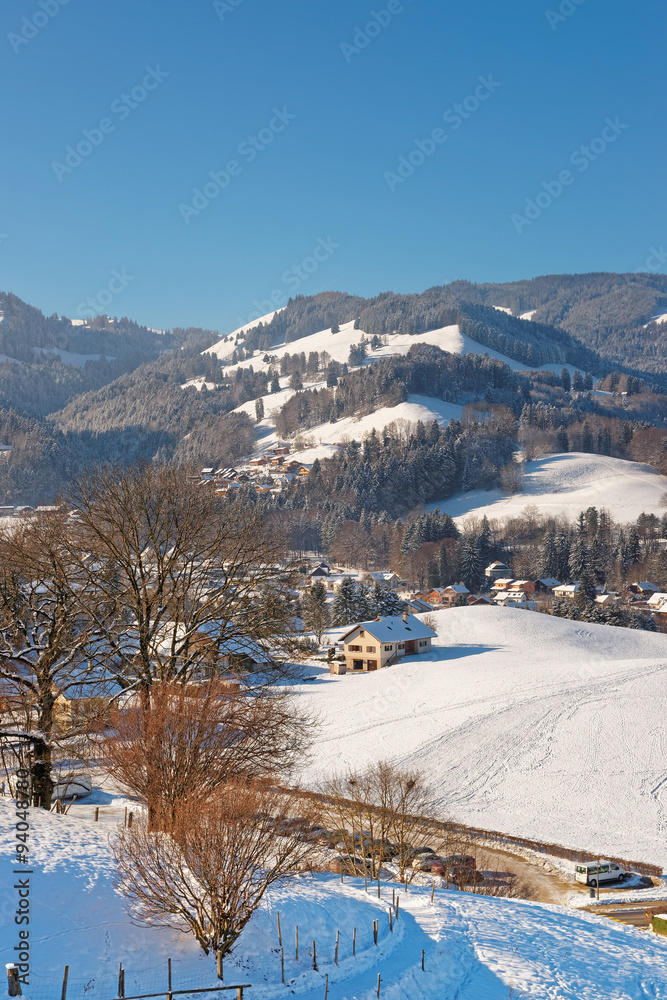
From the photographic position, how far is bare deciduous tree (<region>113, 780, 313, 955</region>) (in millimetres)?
9625

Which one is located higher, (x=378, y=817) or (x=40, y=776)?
(x=40, y=776)

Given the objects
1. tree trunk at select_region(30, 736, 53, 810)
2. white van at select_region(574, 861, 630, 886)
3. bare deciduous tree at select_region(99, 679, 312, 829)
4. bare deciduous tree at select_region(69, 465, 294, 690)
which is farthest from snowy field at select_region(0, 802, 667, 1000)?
white van at select_region(574, 861, 630, 886)

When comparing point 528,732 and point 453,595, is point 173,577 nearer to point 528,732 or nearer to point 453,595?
point 528,732

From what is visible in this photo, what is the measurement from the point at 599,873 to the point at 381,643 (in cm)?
3553

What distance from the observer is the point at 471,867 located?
23.7 metres

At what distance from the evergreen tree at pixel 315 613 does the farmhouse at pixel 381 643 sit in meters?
6.26

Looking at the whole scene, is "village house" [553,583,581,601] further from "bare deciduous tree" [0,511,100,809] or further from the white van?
"bare deciduous tree" [0,511,100,809]

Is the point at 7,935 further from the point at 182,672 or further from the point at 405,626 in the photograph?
the point at 405,626

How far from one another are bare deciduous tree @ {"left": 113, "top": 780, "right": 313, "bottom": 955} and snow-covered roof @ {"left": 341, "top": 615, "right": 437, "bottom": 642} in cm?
4895

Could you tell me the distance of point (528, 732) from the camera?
1521 inches

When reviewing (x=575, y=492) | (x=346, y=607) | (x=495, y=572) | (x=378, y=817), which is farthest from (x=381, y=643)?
(x=575, y=492)

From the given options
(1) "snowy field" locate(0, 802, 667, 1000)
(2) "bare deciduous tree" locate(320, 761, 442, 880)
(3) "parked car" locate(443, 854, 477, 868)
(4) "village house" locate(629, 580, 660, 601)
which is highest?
(1) "snowy field" locate(0, 802, 667, 1000)

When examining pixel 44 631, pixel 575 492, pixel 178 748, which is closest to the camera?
pixel 178 748

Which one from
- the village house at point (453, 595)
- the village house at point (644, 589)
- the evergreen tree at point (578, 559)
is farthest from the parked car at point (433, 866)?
the evergreen tree at point (578, 559)
